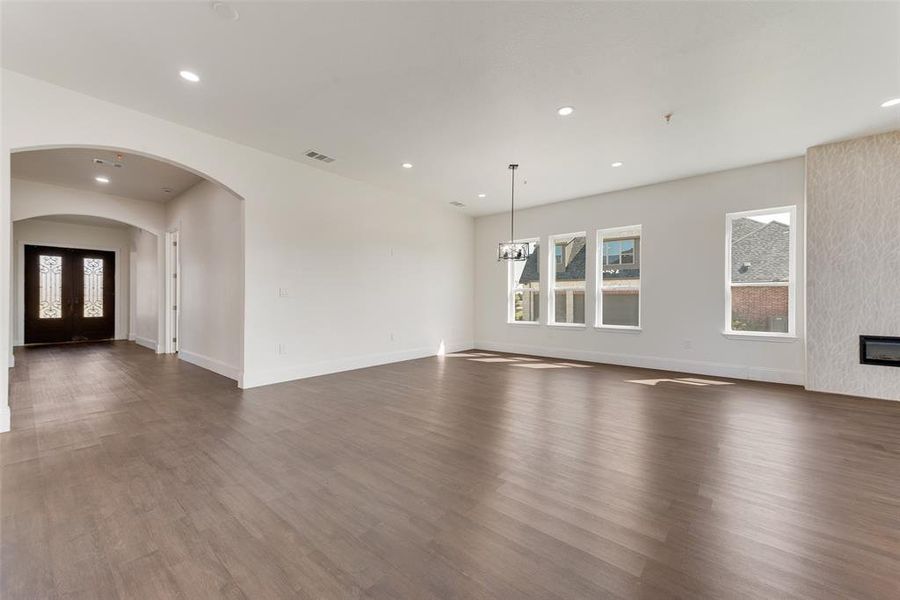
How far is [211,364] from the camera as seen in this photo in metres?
5.72

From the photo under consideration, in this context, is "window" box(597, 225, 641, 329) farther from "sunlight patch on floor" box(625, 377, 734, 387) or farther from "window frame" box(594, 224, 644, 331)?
"sunlight patch on floor" box(625, 377, 734, 387)

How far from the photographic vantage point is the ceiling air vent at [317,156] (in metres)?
4.79

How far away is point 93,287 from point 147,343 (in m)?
2.62

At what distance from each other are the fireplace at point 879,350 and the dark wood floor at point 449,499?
574mm

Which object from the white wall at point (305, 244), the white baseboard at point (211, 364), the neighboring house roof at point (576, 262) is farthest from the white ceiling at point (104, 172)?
the neighboring house roof at point (576, 262)

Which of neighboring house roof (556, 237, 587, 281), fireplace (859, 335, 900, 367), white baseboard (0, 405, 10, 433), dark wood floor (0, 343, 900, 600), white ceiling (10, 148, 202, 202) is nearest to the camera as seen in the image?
dark wood floor (0, 343, 900, 600)

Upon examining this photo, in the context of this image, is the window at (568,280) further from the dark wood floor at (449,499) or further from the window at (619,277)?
the dark wood floor at (449,499)

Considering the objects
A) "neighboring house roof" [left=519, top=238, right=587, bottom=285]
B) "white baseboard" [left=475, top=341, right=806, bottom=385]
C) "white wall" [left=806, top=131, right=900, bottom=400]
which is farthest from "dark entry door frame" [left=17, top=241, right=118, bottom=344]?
"white wall" [left=806, top=131, right=900, bottom=400]

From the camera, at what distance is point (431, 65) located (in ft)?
9.55

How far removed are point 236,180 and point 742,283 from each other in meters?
7.31

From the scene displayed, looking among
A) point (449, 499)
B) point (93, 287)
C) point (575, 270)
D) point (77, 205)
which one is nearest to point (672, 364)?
point (575, 270)

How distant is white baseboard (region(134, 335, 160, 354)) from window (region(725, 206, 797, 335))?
1070 centimetres

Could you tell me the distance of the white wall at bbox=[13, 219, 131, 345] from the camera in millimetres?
7996

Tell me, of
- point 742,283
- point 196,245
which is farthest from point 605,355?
point 196,245
